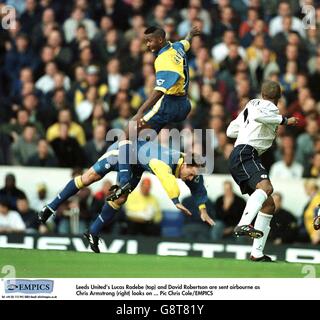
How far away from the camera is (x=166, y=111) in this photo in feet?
50.7

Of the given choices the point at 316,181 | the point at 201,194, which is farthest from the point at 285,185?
the point at 201,194

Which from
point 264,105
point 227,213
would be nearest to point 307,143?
point 227,213

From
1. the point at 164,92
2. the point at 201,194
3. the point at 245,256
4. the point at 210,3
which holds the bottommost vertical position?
the point at 245,256

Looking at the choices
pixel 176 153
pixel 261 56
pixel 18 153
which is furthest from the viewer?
pixel 261 56

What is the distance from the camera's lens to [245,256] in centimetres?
1783

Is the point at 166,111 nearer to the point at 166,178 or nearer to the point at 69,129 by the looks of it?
the point at 166,178

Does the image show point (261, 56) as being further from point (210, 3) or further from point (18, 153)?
point (18, 153)

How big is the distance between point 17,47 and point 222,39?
3.68 m

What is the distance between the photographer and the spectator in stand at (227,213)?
18531mm

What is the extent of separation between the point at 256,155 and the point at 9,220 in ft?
17.4

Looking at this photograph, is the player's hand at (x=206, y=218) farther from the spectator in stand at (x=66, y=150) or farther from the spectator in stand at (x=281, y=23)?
the spectator in stand at (x=281, y=23)

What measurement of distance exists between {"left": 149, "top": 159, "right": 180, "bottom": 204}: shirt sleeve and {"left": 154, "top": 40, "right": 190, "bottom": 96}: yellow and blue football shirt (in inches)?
35.8

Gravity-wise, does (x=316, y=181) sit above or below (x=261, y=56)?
below

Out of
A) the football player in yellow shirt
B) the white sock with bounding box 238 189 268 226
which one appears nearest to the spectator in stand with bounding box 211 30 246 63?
the football player in yellow shirt
